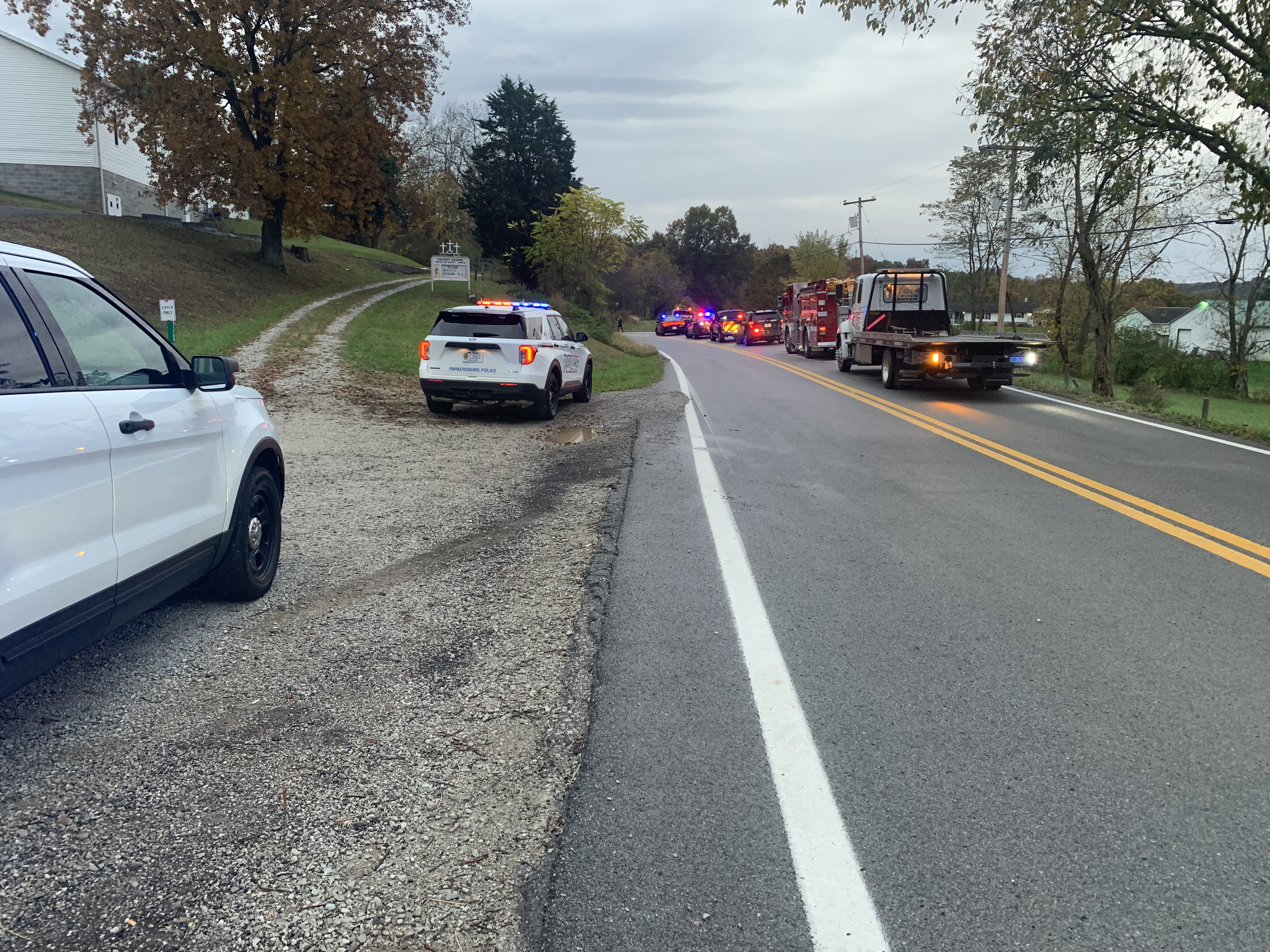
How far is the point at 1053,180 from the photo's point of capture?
79.7 ft

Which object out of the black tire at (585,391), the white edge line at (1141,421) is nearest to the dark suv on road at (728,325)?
the white edge line at (1141,421)

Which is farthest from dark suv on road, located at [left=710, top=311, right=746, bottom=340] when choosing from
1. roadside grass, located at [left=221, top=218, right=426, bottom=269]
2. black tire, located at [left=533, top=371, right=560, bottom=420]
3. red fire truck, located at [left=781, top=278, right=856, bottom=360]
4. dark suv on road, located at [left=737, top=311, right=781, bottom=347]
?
black tire, located at [left=533, top=371, right=560, bottom=420]

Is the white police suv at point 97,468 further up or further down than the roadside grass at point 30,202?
A: further down

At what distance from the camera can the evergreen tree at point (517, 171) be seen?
52500mm

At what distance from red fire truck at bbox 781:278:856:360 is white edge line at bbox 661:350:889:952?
25997 mm

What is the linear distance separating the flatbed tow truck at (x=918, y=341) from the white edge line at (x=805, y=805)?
45.5ft

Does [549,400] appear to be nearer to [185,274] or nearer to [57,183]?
[185,274]

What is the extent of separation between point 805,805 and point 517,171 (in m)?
54.0

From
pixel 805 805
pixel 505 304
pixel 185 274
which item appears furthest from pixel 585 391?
pixel 185 274

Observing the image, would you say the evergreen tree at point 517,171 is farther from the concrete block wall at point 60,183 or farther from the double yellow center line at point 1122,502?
the double yellow center line at point 1122,502

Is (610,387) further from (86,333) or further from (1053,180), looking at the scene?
(86,333)

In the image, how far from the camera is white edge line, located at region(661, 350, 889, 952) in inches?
103

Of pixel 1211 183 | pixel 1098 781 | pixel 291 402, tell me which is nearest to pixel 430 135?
pixel 1211 183

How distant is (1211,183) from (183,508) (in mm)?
→ 37356
